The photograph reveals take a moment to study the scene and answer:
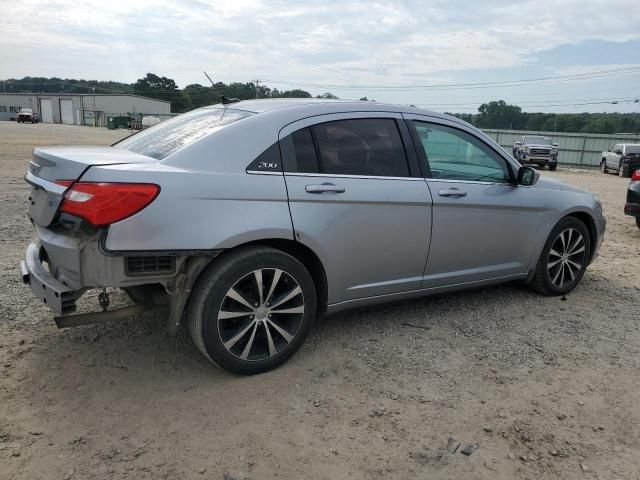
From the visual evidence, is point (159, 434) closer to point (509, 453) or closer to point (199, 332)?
point (199, 332)

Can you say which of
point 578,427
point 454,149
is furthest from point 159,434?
point 454,149

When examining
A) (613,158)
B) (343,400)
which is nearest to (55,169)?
(343,400)

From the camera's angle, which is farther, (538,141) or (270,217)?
(538,141)

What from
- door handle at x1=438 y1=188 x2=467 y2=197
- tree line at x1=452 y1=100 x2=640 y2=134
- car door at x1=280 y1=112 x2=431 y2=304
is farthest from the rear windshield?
tree line at x1=452 y1=100 x2=640 y2=134

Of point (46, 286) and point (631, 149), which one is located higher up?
point (631, 149)

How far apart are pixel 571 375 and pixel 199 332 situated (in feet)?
8.00

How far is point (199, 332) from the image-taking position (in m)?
3.08

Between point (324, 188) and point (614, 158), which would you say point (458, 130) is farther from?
point (614, 158)

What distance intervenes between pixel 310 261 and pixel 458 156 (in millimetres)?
1641

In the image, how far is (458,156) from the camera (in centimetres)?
429

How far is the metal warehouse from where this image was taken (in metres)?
89.3

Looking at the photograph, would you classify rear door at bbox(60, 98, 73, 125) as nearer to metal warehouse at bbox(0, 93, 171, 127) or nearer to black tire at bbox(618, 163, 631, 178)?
metal warehouse at bbox(0, 93, 171, 127)

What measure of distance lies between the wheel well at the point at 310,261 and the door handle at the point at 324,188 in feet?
1.15

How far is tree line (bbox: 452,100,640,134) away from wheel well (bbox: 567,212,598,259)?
55250mm
